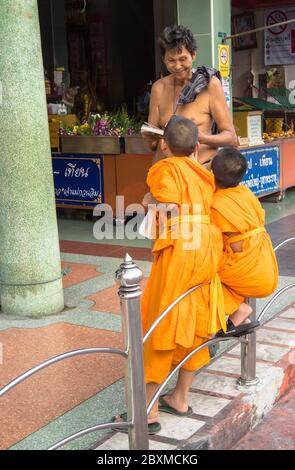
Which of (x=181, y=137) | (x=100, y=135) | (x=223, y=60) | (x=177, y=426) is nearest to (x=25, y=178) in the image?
(x=181, y=137)

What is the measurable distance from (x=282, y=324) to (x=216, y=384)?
1137mm

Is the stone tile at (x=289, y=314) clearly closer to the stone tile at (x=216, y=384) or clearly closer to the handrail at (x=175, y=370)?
the stone tile at (x=216, y=384)

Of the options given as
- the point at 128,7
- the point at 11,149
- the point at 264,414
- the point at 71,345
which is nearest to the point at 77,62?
the point at 128,7

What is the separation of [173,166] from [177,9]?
18.8ft

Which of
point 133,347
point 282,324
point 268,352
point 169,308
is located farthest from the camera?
point 282,324

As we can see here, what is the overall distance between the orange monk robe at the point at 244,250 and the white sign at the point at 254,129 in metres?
6.43

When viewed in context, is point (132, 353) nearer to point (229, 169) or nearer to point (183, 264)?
point (183, 264)

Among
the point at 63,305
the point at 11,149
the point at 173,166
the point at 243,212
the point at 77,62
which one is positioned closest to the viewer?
the point at 173,166

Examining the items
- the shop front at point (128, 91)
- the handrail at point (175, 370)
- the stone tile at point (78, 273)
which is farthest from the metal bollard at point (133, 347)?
the shop front at point (128, 91)

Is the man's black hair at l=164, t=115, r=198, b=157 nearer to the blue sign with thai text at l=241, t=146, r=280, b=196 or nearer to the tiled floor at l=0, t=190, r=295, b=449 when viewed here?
the tiled floor at l=0, t=190, r=295, b=449

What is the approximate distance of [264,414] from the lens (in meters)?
3.68

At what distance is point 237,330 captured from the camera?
3.34 metres

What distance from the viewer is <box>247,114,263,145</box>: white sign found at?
9.53m
